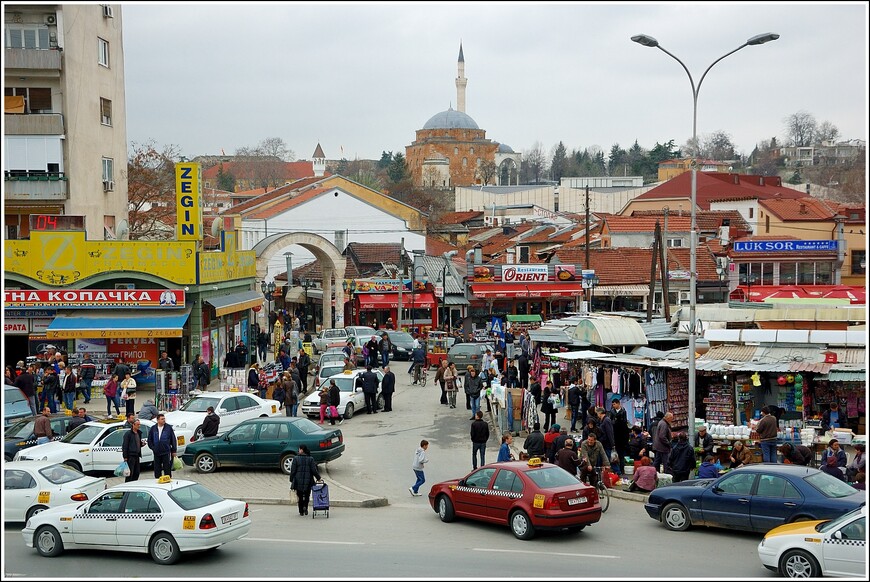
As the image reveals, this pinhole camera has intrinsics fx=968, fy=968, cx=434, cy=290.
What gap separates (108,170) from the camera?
4431 centimetres

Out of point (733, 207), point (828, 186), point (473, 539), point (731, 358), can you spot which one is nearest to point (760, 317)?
point (731, 358)

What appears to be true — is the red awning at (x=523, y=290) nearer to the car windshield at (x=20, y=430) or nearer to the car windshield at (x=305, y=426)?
the car windshield at (x=305, y=426)

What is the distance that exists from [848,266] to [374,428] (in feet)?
142

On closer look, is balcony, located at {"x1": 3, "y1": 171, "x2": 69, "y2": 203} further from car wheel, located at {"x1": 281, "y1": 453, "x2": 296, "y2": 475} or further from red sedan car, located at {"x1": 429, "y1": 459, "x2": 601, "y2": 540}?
red sedan car, located at {"x1": 429, "y1": 459, "x2": 601, "y2": 540}

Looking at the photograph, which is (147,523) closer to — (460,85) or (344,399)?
(344,399)

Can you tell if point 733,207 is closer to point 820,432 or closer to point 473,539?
point 820,432

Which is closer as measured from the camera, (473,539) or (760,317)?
(473,539)

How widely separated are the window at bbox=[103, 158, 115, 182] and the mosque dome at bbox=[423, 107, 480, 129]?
12282 centimetres

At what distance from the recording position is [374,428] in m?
28.1

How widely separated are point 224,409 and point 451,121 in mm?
144299

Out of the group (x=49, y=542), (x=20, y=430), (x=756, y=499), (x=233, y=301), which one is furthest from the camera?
(x=233, y=301)

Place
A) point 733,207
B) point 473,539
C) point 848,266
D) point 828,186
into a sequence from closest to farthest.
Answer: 1. point 473,539
2. point 848,266
3. point 733,207
4. point 828,186

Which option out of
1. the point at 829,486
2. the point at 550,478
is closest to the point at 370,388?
the point at 550,478

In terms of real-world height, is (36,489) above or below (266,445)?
above
